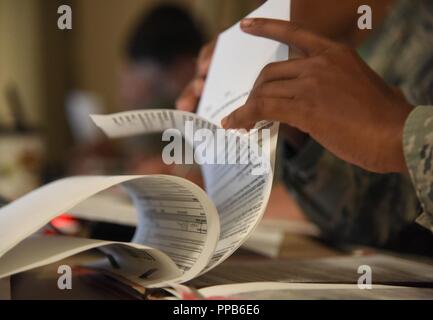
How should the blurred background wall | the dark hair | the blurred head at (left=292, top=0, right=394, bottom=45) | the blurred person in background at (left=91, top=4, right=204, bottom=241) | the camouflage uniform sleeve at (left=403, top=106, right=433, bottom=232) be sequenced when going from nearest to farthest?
the camouflage uniform sleeve at (left=403, top=106, right=433, bottom=232) < the blurred head at (left=292, top=0, right=394, bottom=45) < the blurred person in background at (left=91, top=4, right=204, bottom=241) < the dark hair < the blurred background wall

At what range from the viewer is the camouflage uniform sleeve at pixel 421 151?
13.8 inches

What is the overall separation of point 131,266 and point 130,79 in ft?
4.82

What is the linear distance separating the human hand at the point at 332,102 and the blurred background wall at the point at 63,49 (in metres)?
1.80

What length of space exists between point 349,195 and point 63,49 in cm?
214

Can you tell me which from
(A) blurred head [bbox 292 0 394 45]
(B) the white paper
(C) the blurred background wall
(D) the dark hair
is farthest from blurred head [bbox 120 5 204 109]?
(B) the white paper

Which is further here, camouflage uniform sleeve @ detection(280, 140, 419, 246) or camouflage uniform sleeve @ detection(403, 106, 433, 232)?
camouflage uniform sleeve @ detection(280, 140, 419, 246)

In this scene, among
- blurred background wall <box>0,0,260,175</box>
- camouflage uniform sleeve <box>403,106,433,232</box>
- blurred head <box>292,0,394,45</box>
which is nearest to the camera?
camouflage uniform sleeve <box>403,106,433,232</box>

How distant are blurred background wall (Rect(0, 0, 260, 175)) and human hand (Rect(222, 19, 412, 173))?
70.9 inches

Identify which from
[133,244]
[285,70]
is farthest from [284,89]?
[133,244]

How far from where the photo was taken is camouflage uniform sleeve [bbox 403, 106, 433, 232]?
35 cm

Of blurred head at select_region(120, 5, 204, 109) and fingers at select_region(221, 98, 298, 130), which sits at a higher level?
blurred head at select_region(120, 5, 204, 109)

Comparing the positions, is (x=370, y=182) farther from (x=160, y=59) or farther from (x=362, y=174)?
(x=160, y=59)

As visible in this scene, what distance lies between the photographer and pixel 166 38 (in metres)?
1.76

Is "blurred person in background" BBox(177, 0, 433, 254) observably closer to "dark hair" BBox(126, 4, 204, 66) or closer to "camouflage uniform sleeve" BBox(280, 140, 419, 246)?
"camouflage uniform sleeve" BBox(280, 140, 419, 246)
